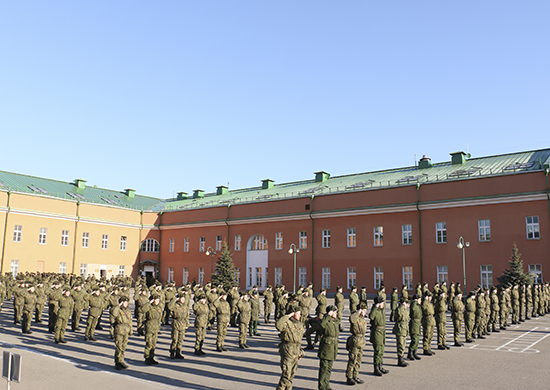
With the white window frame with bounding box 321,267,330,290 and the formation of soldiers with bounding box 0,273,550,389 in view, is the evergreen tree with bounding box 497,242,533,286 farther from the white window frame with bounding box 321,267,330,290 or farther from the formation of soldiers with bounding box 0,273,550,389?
the white window frame with bounding box 321,267,330,290

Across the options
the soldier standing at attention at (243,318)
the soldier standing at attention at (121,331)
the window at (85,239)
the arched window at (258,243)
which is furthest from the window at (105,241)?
the soldier standing at attention at (121,331)

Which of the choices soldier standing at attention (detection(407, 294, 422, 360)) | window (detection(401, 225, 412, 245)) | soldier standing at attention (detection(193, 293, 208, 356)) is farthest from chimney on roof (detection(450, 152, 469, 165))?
soldier standing at attention (detection(193, 293, 208, 356))

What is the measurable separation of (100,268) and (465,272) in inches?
1298

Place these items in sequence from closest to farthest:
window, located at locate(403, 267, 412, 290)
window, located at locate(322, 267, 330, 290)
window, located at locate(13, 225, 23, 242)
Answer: window, located at locate(403, 267, 412, 290) → window, located at locate(322, 267, 330, 290) → window, located at locate(13, 225, 23, 242)

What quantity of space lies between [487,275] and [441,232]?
404 cm

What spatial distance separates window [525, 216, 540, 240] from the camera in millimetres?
29641

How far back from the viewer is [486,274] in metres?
30.8

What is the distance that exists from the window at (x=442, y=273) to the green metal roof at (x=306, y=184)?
19.6 ft

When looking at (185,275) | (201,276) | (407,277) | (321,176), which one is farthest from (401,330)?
(185,275)

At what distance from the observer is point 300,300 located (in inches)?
702

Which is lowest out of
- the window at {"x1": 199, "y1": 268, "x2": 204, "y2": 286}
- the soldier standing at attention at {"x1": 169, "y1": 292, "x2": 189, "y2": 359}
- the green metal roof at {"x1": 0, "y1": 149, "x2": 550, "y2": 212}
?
the soldier standing at attention at {"x1": 169, "y1": 292, "x2": 189, "y2": 359}

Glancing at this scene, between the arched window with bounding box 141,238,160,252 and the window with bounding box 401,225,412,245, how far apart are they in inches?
1067

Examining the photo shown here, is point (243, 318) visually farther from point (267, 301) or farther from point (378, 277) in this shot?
point (378, 277)

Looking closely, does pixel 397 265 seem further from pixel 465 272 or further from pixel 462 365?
pixel 462 365
